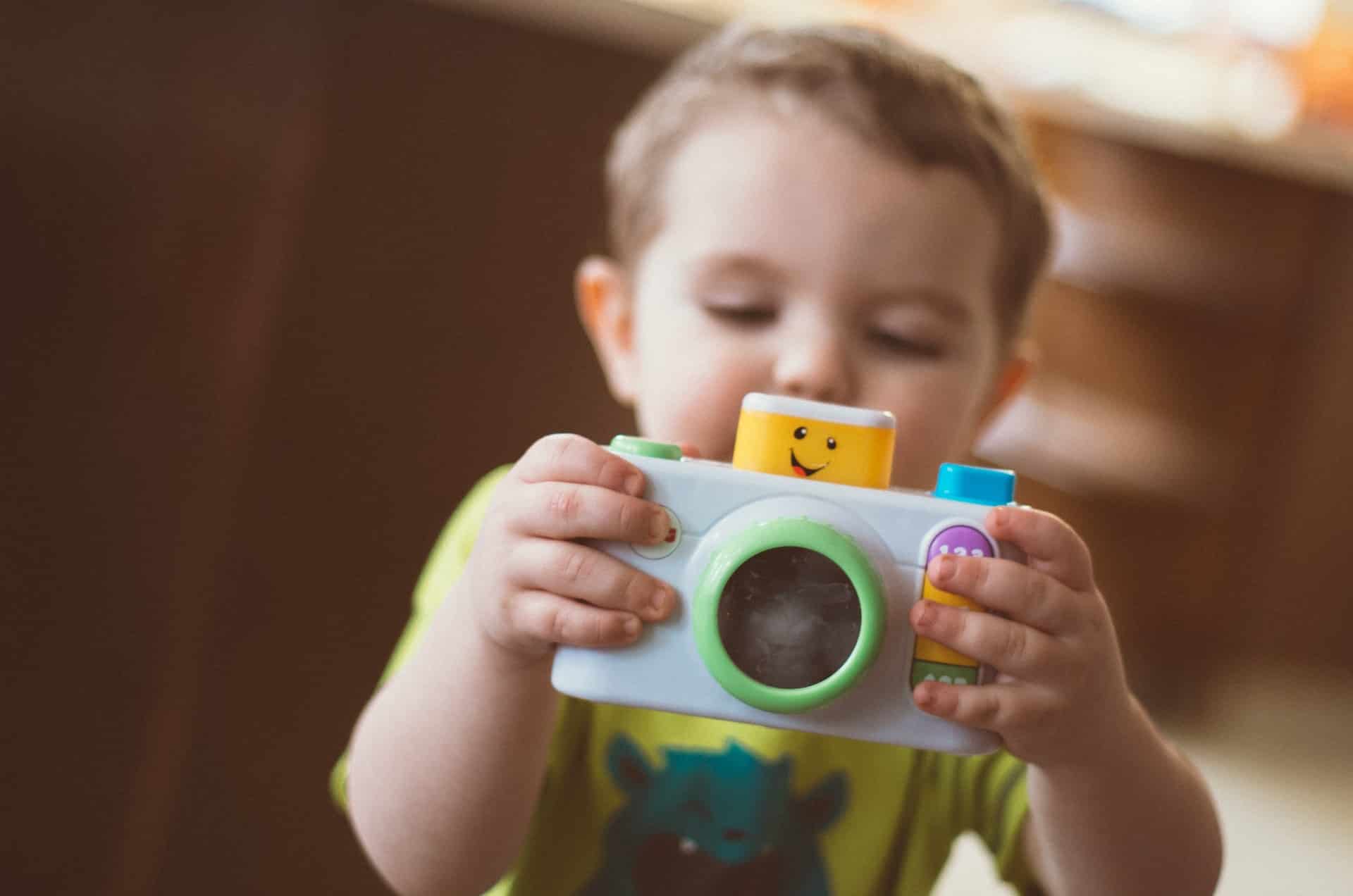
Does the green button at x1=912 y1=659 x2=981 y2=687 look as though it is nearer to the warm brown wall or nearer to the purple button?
the purple button

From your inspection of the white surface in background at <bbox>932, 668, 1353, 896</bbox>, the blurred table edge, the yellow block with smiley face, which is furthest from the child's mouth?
the blurred table edge

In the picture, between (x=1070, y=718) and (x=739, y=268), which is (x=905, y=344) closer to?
(x=739, y=268)

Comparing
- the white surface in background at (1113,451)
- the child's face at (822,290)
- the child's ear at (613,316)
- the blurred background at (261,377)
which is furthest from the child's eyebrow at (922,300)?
the white surface in background at (1113,451)

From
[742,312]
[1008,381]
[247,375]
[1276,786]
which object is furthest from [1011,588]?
[1276,786]

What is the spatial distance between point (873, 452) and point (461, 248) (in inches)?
19.7

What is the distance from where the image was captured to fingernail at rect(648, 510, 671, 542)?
1.16 ft

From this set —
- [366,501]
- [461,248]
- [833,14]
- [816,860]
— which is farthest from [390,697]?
[833,14]

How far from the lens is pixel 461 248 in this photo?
0.82 m

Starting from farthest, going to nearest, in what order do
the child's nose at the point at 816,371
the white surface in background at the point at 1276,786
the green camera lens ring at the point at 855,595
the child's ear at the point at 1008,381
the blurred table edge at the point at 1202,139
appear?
the blurred table edge at the point at 1202,139, the white surface in background at the point at 1276,786, the child's ear at the point at 1008,381, the child's nose at the point at 816,371, the green camera lens ring at the point at 855,595

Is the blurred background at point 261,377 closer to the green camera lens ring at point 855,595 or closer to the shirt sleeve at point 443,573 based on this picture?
the shirt sleeve at point 443,573

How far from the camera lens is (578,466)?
1.21ft

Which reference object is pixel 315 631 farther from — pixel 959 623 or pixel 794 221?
pixel 959 623

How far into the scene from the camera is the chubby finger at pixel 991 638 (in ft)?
1.14

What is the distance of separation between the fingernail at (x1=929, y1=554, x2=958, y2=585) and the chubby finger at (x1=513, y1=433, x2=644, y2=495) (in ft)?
0.27
